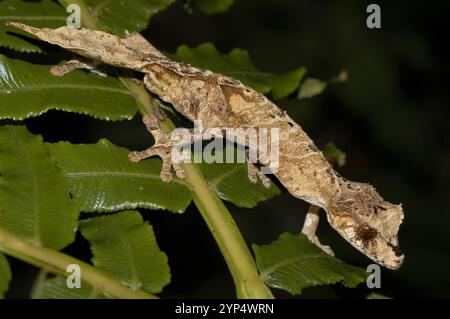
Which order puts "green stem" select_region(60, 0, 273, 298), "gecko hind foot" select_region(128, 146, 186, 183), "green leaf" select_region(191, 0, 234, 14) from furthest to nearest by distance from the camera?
"green leaf" select_region(191, 0, 234, 14) → "gecko hind foot" select_region(128, 146, 186, 183) → "green stem" select_region(60, 0, 273, 298)

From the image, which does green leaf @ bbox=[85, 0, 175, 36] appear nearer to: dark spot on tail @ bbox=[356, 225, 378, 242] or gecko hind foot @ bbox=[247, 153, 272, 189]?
gecko hind foot @ bbox=[247, 153, 272, 189]

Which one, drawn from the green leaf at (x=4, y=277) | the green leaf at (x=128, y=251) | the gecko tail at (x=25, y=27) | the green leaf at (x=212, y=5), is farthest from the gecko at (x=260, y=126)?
the green leaf at (x=4, y=277)

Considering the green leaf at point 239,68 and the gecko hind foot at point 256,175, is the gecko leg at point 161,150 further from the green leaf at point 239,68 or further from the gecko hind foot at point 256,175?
the green leaf at point 239,68

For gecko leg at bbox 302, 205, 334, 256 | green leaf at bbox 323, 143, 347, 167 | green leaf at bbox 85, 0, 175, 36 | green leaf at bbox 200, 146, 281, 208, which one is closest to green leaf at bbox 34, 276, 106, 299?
green leaf at bbox 200, 146, 281, 208

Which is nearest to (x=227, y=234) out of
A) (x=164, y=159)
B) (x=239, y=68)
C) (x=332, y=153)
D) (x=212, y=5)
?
(x=164, y=159)

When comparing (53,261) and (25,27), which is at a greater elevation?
(25,27)

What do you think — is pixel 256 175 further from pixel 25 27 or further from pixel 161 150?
pixel 25 27

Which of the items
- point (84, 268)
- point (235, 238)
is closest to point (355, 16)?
point (235, 238)
